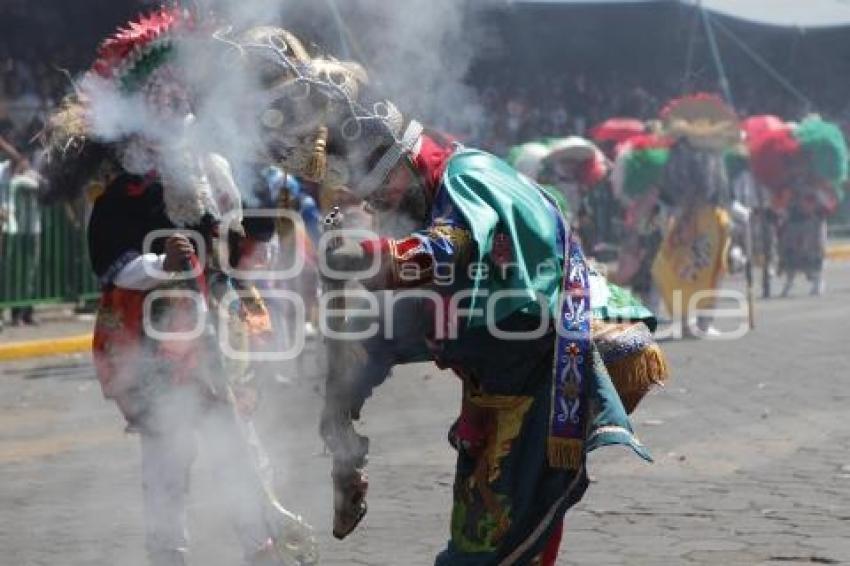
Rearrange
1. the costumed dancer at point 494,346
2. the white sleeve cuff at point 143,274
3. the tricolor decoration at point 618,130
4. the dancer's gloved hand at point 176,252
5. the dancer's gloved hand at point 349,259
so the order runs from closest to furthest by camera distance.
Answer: the dancer's gloved hand at point 349,259 → the costumed dancer at point 494,346 → the dancer's gloved hand at point 176,252 → the white sleeve cuff at point 143,274 → the tricolor decoration at point 618,130

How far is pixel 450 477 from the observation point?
8.46 m

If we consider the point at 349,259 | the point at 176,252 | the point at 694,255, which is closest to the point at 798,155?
the point at 694,255

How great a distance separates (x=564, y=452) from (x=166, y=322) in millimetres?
2108

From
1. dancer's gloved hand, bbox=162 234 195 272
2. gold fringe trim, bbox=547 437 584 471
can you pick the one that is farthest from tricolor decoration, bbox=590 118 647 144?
gold fringe trim, bbox=547 437 584 471

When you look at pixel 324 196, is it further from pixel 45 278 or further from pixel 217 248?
pixel 217 248

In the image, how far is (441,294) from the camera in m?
4.68

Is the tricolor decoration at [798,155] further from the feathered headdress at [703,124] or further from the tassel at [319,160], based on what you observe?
the tassel at [319,160]

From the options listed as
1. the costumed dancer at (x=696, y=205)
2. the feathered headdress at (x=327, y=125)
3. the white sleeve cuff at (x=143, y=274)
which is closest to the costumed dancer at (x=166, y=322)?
the white sleeve cuff at (x=143, y=274)

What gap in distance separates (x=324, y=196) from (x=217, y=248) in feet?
22.7

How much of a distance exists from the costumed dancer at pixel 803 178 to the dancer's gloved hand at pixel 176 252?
14.9m

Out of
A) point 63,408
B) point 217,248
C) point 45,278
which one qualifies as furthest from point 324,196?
point 217,248

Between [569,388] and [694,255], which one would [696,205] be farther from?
[569,388]

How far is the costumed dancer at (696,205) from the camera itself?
15961 millimetres

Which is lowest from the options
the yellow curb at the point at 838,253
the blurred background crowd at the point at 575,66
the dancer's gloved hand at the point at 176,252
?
the dancer's gloved hand at the point at 176,252
